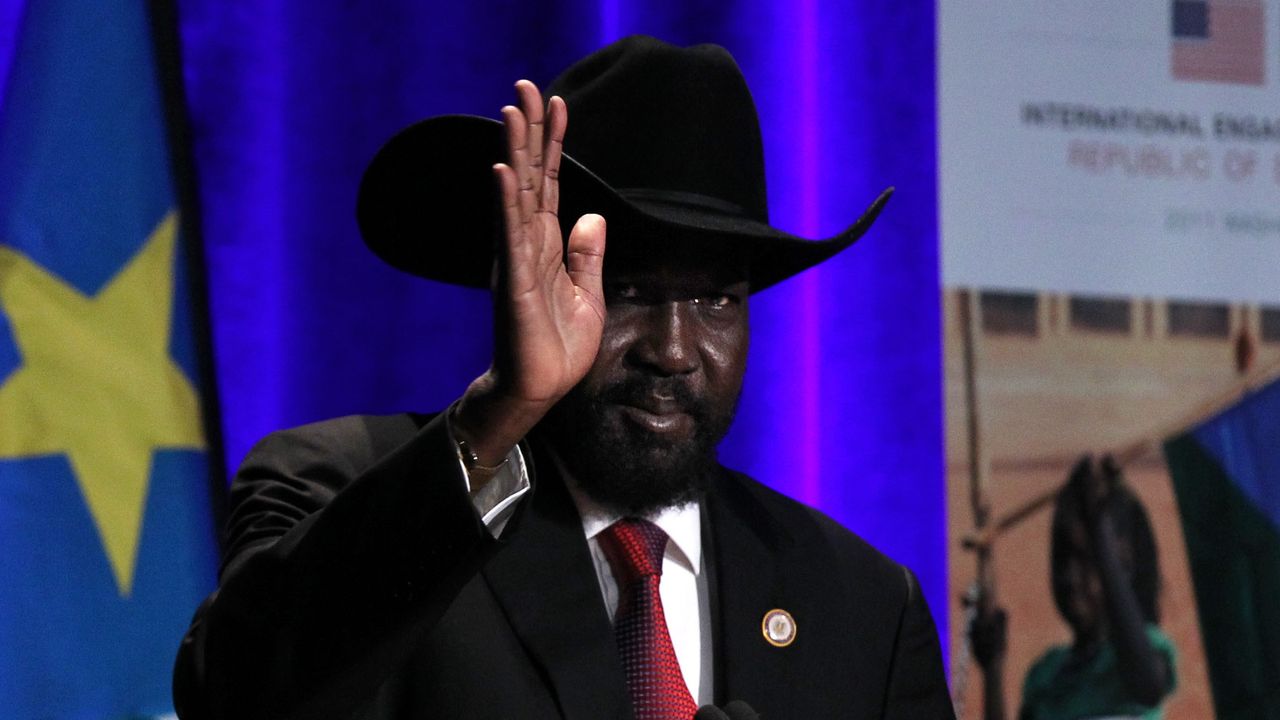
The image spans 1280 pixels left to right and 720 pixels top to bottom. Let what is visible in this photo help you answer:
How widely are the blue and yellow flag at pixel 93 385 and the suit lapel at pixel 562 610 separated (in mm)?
684

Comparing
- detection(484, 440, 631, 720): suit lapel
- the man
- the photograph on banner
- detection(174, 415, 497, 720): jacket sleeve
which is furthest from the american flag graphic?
detection(174, 415, 497, 720): jacket sleeve

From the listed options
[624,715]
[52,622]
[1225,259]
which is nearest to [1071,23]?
[1225,259]

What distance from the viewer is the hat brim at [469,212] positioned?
133 centimetres

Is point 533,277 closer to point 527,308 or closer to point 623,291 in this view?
point 527,308

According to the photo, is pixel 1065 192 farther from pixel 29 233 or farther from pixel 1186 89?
pixel 29 233

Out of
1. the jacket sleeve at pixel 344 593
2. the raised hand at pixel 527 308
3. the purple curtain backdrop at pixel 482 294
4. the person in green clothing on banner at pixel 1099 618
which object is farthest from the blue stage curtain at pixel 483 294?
the raised hand at pixel 527 308

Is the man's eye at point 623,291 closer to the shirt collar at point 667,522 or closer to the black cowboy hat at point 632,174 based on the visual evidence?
the black cowboy hat at point 632,174

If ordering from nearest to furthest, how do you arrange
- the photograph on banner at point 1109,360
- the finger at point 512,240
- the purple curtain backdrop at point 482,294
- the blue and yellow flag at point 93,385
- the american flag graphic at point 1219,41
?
the finger at point 512,240 < the blue and yellow flag at point 93,385 < the purple curtain backdrop at point 482,294 < the photograph on banner at point 1109,360 < the american flag graphic at point 1219,41

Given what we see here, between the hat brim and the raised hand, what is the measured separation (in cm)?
27

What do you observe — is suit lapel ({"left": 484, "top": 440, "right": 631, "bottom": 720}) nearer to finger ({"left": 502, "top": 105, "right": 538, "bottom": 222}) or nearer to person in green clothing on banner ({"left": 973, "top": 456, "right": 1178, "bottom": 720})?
finger ({"left": 502, "top": 105, "right": 538, "bottom": 222})

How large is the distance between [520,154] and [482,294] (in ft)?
3.29

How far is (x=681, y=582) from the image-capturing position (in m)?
1.41

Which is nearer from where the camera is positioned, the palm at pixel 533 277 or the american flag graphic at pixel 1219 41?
the palm at pixel 533 277

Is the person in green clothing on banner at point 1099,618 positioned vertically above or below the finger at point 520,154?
below
